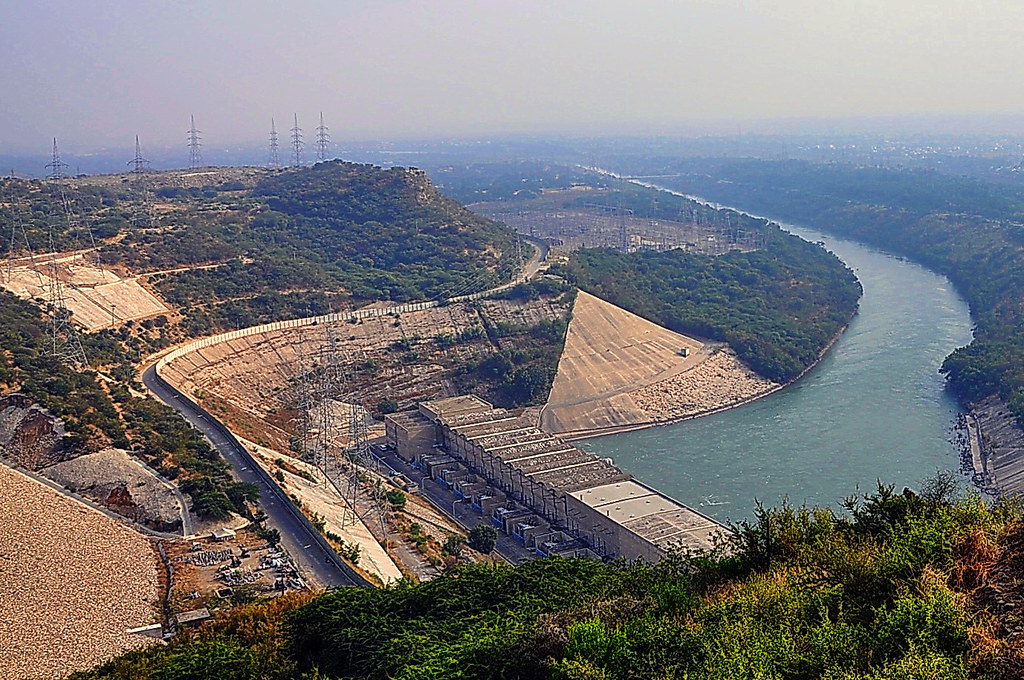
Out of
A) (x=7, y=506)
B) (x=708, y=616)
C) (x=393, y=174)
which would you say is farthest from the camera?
(x=393, y=174)

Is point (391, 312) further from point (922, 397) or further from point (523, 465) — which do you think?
point (922, 397)

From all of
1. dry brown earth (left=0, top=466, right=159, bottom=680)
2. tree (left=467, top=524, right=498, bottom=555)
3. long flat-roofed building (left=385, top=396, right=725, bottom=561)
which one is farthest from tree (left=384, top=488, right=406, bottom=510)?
dry brown earth (left=0, top=466, right=159, bottom=680)

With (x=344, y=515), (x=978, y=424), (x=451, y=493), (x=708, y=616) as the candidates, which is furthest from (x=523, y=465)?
(x=708, y=616)

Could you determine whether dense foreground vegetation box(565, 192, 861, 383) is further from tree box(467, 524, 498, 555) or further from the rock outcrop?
the rock outcrop

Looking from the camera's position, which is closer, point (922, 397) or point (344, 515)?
point (344, 515)

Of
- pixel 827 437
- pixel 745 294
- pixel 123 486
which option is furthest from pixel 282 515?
pixel 745 294

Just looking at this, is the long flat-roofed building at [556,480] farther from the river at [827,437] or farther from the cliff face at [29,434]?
Answer: the cliff face at [29,434]
